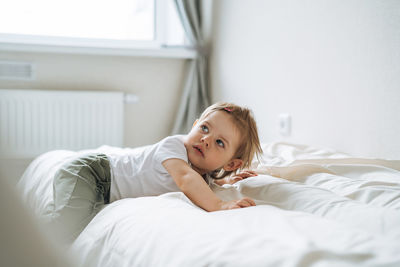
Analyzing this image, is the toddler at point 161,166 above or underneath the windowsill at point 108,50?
underneath

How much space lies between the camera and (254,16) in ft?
7.79

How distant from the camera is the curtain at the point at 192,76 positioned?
2.89m

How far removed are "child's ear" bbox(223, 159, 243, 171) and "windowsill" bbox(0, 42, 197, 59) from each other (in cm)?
174

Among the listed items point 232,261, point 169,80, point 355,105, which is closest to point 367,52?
point 355,105

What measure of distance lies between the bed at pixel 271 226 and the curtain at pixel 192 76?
174cm

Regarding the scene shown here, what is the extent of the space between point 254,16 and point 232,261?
6.80ft

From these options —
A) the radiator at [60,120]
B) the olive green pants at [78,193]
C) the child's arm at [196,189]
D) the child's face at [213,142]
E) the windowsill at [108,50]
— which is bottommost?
the radiator at [60,120]

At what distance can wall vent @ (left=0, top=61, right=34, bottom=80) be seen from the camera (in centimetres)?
254

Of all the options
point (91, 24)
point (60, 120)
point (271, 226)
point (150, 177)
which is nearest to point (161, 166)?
point (150, 177)

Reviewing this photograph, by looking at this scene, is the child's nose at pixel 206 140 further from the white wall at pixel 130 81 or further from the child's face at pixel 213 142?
the white wall at pixel 130 81

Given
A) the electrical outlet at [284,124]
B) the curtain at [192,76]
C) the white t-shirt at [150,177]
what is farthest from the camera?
the curtain at [192,76]

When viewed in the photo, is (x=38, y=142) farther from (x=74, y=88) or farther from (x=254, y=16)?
(x=254, y=16)

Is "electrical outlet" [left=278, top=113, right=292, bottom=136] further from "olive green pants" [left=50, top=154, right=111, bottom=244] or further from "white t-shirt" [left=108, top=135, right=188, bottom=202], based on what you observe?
"olive green pants" [left=50, top=154, right=111, bottom=244]

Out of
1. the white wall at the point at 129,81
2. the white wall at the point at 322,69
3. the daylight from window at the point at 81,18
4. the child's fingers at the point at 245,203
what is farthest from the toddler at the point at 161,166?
the daylight from window at the point at 81,18
